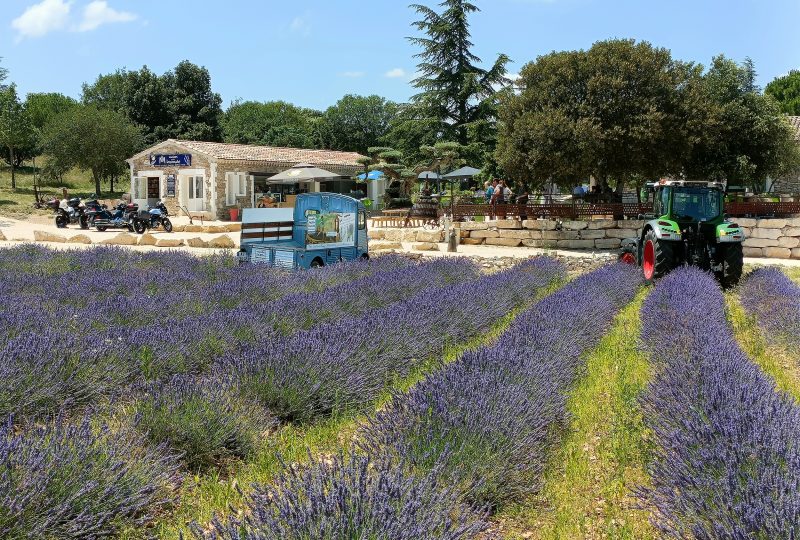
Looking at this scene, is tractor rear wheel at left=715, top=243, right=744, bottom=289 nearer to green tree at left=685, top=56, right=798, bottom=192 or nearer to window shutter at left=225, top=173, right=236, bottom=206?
green tree at left=685, top=56, right=798, bottom=192

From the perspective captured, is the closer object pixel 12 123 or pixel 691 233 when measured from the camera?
pixel 691 233

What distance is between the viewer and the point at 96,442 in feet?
9.91

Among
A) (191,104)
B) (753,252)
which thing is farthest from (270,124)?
(753,252)

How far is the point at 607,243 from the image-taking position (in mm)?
17234

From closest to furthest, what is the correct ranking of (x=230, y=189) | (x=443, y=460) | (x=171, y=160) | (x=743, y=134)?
(x=443, y=460), (x=743, y=134), (x=230, y=189), (x=171, y=160)

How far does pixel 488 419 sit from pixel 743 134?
22.8m

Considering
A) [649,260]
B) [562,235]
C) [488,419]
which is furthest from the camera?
[562,235]

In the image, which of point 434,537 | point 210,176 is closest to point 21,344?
point 434,537


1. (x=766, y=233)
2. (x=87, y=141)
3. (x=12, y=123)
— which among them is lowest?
(x=766, y=233)

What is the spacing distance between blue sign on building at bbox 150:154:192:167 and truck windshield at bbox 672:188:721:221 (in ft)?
66.7

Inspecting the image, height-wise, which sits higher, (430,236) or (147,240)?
(430,236)

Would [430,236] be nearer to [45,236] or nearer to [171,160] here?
[45,236]

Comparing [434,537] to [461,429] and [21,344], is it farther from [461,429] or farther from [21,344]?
[21,344]

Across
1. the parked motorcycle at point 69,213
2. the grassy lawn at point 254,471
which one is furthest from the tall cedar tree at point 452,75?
the grassy lawn at point 254,471
